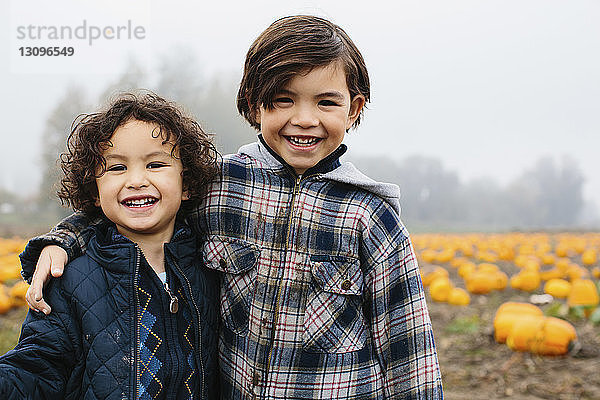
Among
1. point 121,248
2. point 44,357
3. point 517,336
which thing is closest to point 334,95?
point 121,248

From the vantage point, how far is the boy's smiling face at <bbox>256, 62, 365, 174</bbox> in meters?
1.62

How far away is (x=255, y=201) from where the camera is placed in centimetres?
174

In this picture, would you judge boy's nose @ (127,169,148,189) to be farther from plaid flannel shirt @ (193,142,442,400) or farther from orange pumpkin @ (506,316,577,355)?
orange pumpkin @ (506,316,577,355)

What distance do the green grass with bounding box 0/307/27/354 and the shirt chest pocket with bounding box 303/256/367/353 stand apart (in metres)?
2.70

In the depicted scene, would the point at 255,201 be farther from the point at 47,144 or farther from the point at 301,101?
the point at 47,144

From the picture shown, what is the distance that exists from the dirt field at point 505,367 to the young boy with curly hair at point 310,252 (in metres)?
1.53

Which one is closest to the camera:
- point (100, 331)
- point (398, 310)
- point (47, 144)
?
point (100, 331)

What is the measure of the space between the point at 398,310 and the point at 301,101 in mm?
655

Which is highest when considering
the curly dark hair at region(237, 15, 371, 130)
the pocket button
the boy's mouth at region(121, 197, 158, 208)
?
the curly dark hair at region(237, 15, 371, 130)

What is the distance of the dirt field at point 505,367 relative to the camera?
120 inches

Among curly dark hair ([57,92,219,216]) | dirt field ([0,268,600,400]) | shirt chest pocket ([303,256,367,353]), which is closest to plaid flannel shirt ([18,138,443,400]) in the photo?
shirt chest pocket ([303,256,367,353])

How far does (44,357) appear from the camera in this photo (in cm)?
140

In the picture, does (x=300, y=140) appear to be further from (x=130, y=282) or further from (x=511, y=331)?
(x=511, y=331)

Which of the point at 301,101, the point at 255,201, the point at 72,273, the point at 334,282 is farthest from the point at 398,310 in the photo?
the point at 72,273
